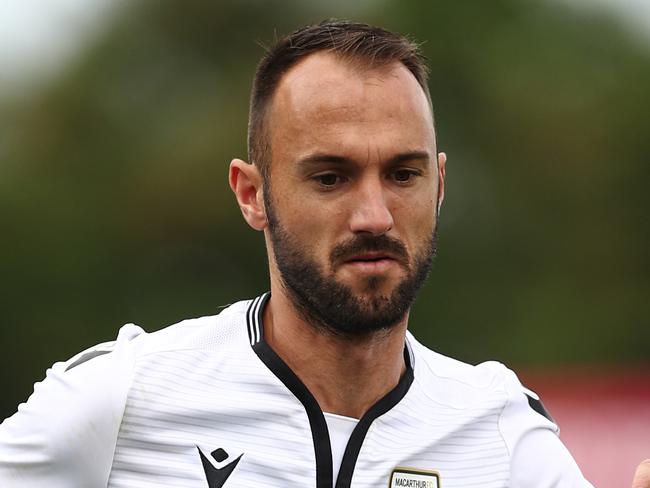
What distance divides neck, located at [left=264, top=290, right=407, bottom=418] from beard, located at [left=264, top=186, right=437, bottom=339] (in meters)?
0.05

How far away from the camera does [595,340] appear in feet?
73.9

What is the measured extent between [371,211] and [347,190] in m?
0.12

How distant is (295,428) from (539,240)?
71.6ft

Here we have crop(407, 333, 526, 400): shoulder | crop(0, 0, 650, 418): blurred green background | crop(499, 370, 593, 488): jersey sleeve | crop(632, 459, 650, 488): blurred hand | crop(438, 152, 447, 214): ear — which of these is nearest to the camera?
crop(632, 459, 650, 488): blurred hand

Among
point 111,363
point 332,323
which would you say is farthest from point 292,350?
point 111,363

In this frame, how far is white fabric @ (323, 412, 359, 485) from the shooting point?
4.26 meters

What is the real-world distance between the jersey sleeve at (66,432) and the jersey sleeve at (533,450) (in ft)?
4.14

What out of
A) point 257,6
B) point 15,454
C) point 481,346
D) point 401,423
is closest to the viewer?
point 15,454

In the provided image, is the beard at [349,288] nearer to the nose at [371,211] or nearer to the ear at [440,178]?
the nose at [371,211]

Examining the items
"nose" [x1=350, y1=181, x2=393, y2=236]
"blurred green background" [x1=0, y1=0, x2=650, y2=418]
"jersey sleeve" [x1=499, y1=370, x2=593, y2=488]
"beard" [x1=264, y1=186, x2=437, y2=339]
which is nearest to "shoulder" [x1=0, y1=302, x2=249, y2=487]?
"beard" [x1=264, y1=186, x2=437, y2=339]

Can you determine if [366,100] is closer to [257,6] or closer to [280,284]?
[280,284]

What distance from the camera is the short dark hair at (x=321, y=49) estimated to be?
4.46m

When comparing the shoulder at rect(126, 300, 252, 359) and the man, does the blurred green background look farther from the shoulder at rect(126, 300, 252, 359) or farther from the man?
the man

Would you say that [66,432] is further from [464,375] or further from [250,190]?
[464,375]
